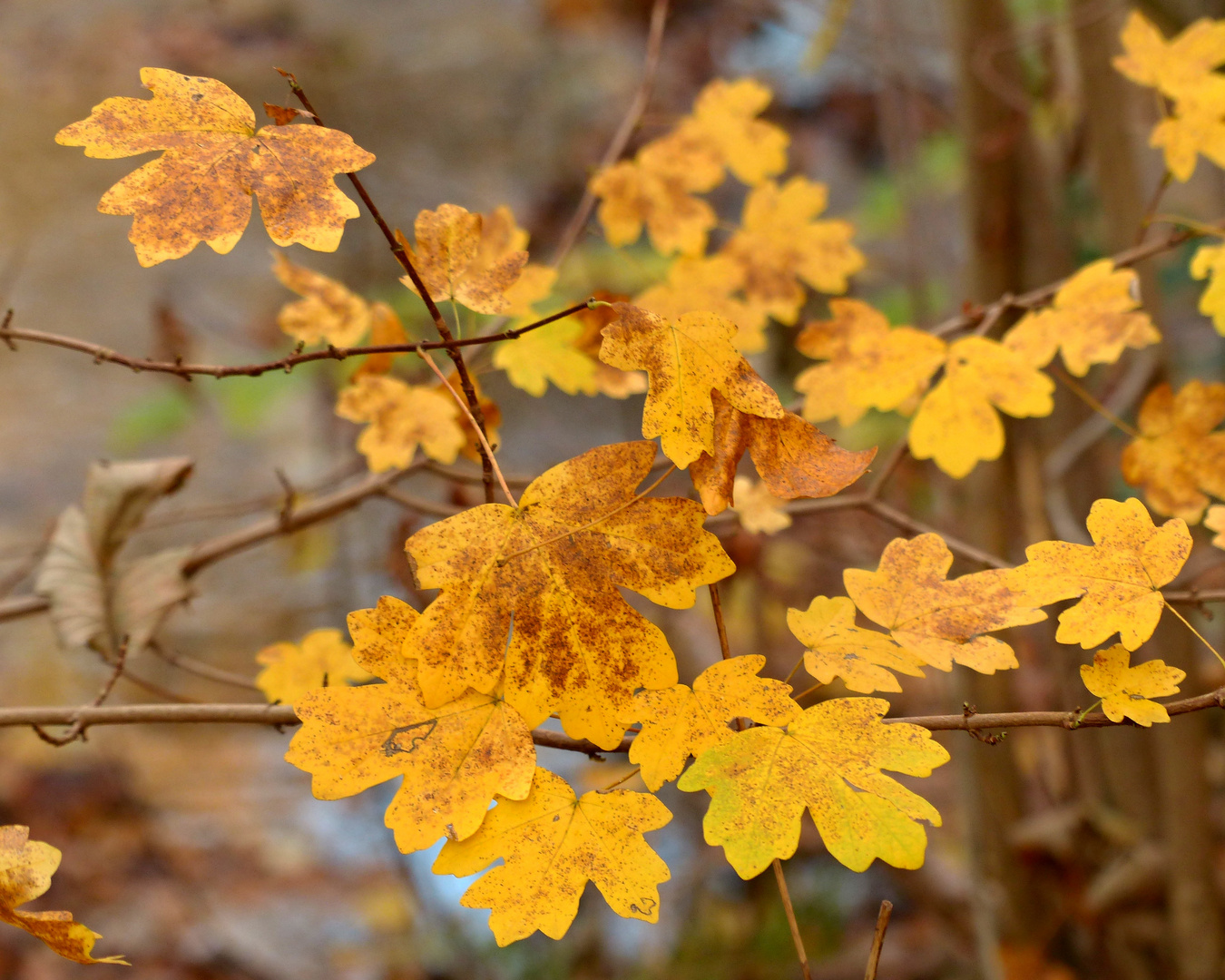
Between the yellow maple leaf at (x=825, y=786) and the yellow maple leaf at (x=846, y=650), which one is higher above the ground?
the yellow maple leaf at (x=846, y=650)

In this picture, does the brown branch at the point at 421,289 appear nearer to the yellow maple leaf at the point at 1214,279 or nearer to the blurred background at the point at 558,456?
the blurred background at the point at 558,456

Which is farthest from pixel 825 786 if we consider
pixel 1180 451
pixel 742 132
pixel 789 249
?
pixel 742 132

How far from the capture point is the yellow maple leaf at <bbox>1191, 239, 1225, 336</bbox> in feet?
2.42

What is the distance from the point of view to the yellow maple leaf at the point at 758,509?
2.49 feet

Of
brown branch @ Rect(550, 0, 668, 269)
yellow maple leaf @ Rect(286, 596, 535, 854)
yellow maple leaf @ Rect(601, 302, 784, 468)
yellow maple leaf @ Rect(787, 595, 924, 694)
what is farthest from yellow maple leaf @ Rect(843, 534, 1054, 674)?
brown branch @ Rect(550, 0, 668, 269)

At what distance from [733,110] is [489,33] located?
11.4 ft

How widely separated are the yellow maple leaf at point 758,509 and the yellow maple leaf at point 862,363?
3.4 inches

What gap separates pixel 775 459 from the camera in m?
0.52

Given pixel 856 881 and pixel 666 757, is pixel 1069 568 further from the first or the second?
pixel 856 881

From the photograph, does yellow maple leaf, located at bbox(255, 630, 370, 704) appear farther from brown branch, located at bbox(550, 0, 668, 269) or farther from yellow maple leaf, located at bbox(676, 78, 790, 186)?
yellow maple leaf, located at bbox(676, 78, 790, 186)

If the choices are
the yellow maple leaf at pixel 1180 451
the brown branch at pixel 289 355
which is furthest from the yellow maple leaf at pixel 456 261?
the yellow maple leaf at pixel 1180 451

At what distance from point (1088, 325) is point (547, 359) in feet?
1.58

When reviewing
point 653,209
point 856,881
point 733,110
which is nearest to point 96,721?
point 653,209

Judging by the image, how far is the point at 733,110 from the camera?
3.40 ft
